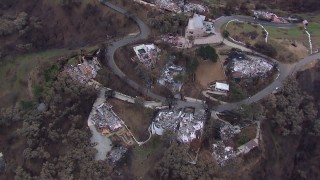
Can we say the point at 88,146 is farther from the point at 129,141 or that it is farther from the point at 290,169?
the point at 290,169

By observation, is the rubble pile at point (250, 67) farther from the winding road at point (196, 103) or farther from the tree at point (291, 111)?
the tree at point (291, 111)

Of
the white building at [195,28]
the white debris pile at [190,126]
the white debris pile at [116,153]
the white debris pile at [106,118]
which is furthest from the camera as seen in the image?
the white building at [195,28]

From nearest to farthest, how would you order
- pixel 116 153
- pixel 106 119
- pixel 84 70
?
pixel 116 153 → pixel 106 119 → pixel 84 70

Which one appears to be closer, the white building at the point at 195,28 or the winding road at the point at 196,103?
the winding road at the point at 196,103

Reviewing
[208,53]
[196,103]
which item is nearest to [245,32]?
[208,53]

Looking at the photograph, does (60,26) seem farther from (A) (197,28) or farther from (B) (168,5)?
(A) (197,28)

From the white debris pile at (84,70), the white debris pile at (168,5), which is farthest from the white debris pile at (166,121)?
the white debris pile at (168,5)

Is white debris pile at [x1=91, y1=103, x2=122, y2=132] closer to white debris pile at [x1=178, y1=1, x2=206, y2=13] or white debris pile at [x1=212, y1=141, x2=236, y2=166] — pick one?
white debris pile at [x1=212, y1=141, x2=236, y2=166]
